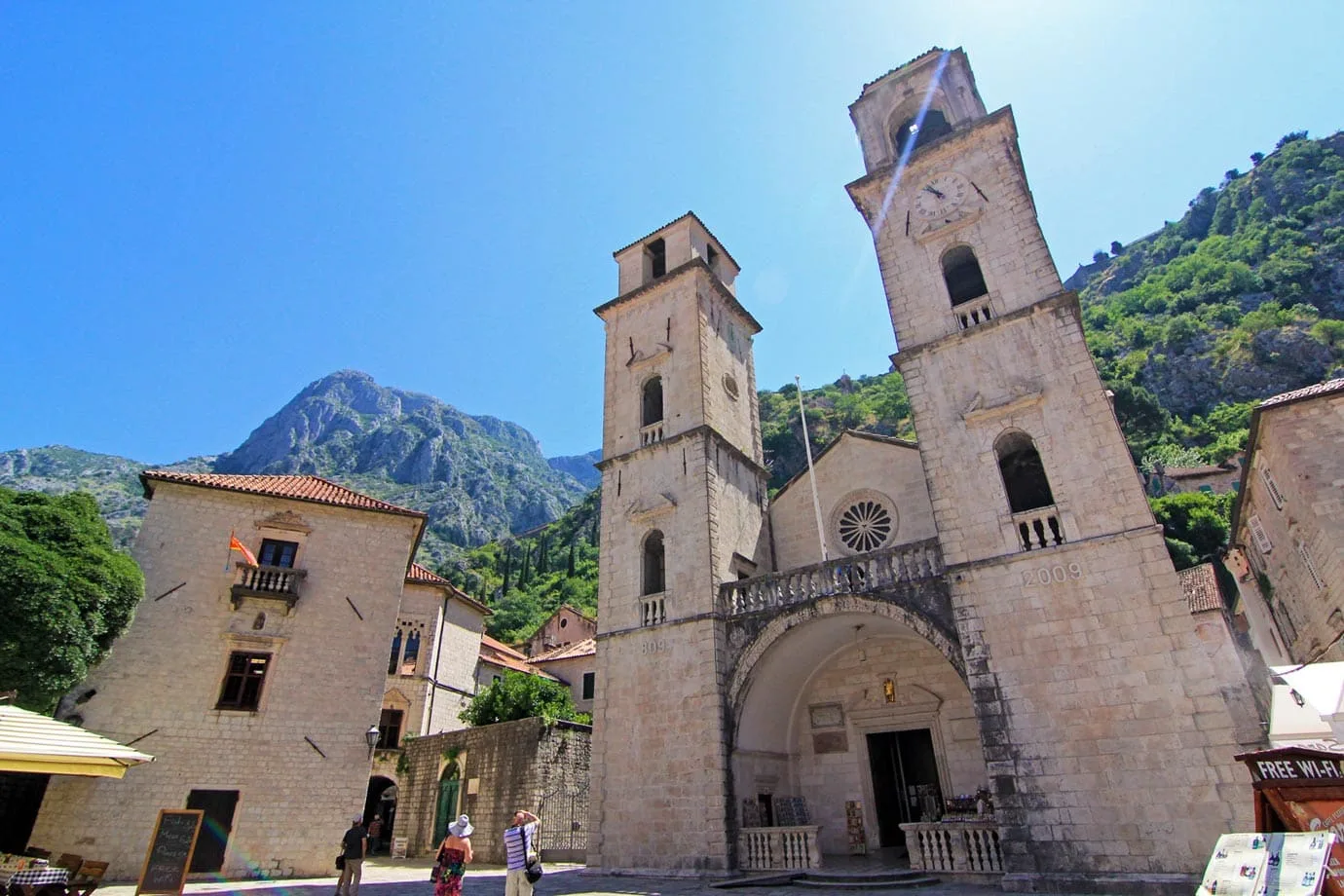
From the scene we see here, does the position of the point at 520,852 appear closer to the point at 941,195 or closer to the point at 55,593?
the point at 55,593

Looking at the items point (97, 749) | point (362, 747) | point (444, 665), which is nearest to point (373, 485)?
point (444, 665)

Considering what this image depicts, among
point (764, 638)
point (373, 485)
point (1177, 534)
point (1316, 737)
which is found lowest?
point (1316, 737)

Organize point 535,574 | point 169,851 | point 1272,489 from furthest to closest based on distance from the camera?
point 535,574, point 1272,489, point 169,851

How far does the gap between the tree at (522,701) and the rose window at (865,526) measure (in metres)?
9.97

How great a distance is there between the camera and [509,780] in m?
18.5

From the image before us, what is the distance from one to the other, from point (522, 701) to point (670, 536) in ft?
26.7

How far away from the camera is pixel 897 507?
17047 millimetres

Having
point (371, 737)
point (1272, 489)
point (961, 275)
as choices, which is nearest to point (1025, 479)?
point (961, 275)

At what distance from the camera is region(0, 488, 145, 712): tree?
42.4 feet

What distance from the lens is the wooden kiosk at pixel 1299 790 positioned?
164 inches

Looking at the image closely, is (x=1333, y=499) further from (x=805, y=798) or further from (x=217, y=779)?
(x=217, y=779)

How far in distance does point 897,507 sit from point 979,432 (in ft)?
13.4

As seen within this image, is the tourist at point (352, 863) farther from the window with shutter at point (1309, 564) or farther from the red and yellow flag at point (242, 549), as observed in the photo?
the window with shutter at point (1309, 564)

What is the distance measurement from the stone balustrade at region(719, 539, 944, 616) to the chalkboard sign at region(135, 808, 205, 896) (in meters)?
10.0
